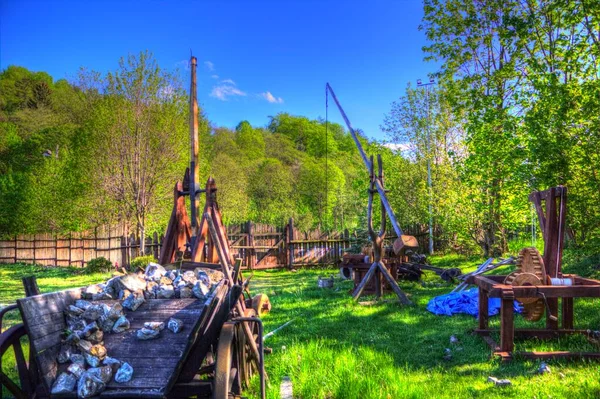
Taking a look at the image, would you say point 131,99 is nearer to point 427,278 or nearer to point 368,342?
point 427,278

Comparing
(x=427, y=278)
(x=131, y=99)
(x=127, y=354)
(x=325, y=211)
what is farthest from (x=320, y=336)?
(x=325, y=211)

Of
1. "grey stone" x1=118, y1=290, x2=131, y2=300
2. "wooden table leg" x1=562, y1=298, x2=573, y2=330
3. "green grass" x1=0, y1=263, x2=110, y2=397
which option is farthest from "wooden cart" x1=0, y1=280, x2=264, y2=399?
"wooden table leg" x1=562, y1=298, x2=573, y2=330

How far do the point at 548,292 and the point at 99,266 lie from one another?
18.1 m

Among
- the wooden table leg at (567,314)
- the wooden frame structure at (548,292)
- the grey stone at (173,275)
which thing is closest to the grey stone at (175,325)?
the grey stone at (173,275)

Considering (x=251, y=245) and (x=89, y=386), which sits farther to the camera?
(x=251, y=245)

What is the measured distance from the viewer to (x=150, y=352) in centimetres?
326

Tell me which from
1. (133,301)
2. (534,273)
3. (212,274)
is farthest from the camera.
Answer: (534,273)

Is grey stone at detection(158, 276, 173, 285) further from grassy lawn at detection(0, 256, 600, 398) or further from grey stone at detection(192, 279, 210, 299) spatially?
grassy lawn at detection(0, 256, 600, 398)

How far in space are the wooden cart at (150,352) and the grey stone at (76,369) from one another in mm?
114

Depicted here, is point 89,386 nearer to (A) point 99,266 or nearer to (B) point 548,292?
(B) point 548,292

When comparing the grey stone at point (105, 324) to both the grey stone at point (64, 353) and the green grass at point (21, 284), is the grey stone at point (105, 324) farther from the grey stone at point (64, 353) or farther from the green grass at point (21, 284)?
the green grass at point (21, 284)

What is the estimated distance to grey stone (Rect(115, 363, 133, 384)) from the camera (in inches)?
121

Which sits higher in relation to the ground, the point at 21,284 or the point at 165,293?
the point at 165,293

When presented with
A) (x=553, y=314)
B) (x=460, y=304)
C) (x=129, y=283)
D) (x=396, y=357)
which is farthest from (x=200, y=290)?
(x=460, y=304)
